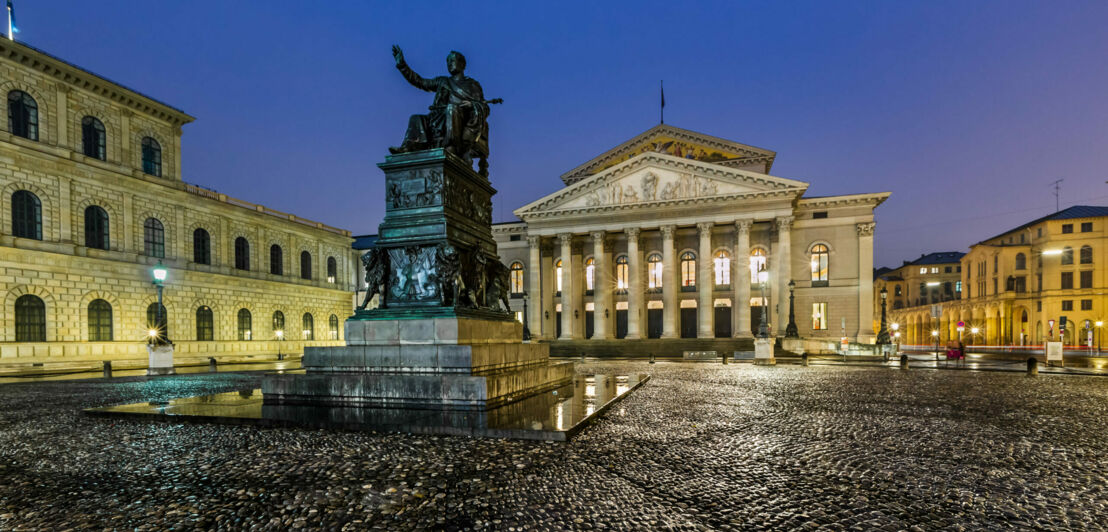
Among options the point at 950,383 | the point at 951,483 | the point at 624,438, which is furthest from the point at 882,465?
the point at 950,383

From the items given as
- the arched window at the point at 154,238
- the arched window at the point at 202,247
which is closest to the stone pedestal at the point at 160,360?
the arched window at the point at 154,238

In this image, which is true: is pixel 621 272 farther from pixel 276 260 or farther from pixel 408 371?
pixel 408 371

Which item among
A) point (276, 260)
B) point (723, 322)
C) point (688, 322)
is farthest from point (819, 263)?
point (276, 260)

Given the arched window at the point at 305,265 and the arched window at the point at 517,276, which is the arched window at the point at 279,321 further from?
the arched window at the point at 517,276

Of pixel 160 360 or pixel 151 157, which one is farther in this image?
pixel 151 157

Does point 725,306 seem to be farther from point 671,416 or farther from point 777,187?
point 671,416

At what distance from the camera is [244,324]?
3609 cm

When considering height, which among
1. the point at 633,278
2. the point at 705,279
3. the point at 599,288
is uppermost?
the point at 633,278

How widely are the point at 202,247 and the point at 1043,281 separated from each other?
277ft

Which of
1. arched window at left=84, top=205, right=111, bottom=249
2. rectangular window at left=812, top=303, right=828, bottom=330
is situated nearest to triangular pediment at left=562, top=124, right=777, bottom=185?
rectangular window at left=812, top=303, right=828, bottom=330

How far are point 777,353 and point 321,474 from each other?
109ft

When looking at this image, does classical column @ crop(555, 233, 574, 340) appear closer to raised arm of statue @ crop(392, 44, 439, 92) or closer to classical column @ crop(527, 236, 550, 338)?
classical column @ crop(527, 236, 550, 338)

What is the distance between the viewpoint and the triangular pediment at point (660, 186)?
39.0 metres

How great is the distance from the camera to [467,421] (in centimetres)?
598
